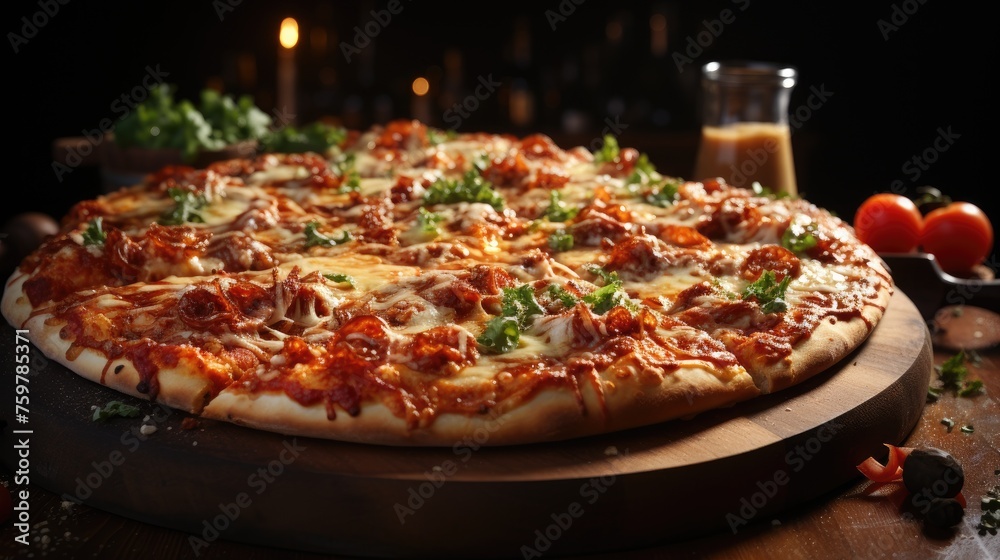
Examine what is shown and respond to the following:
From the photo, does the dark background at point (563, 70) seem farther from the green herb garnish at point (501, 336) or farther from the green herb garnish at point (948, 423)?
the green herb garnish at point (501, 336)

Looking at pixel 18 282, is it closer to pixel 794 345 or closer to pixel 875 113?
pixel 794 345

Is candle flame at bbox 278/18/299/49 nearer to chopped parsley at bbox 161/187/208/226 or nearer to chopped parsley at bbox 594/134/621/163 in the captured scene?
chopped parsley at bbox 161/187/208/226

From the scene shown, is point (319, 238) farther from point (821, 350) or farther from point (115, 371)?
point (821, 350)

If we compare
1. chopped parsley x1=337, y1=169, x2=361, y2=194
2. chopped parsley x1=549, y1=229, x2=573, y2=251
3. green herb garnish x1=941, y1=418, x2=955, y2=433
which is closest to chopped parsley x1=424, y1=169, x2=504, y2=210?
chopped parsley x1=337, y1=169, x2=361, y2=194

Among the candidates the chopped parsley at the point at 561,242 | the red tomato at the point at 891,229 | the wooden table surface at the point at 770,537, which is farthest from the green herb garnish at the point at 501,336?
the red tomato at the point at 891,229

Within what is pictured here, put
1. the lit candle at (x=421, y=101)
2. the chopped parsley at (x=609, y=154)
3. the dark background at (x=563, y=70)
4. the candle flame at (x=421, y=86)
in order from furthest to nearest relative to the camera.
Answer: the candle flame at (x=421, y=86) → the lit candle at (x=421, y=101) → the dark background at (x=563, y=70) → the chopped parsley at (x=609, y=154)

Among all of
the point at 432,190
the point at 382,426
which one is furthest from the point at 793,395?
the point at 432,190
